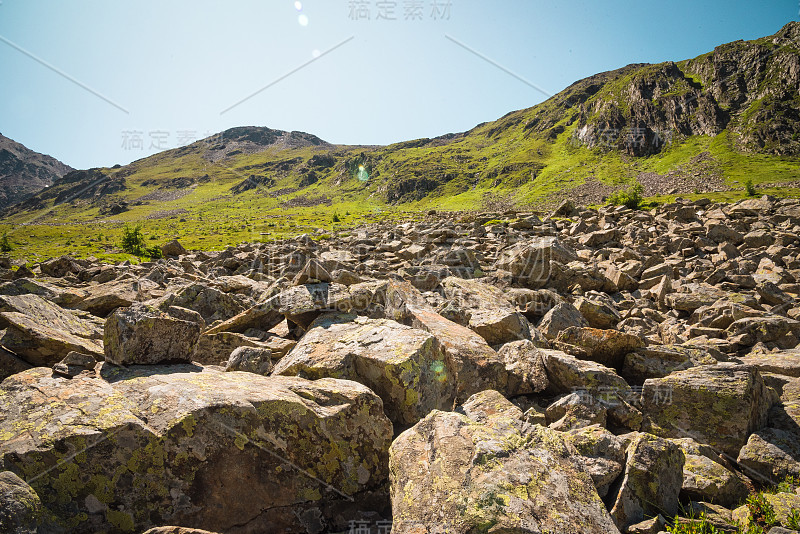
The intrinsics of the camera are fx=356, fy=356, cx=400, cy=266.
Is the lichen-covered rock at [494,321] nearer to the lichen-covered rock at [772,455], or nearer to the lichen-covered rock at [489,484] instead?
the lichen-covered rock at [772,455]

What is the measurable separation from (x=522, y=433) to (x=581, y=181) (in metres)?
161

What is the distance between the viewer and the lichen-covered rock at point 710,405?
6781mm

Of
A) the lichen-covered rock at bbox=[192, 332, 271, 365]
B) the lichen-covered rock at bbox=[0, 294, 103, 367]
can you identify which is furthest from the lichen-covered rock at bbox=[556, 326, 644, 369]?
the lichen-covered rock at bbox=[0, 294, 103, 367]

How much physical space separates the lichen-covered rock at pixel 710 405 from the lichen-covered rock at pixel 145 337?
983 centimetres

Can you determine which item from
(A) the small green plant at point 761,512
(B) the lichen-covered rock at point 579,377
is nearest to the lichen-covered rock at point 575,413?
(B) the lichen-covered rock at point 579,377

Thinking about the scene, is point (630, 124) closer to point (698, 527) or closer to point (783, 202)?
point (783, 202)

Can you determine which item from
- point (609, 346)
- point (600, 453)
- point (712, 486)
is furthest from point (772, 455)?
point (609, 346)

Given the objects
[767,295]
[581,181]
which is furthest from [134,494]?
[581,181]

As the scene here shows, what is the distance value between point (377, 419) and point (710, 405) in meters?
6.65

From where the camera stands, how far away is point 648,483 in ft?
16.3

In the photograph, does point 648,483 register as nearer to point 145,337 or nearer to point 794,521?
point 794,521

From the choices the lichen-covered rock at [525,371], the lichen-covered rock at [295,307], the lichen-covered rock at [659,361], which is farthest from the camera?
the lichen-covered rock at [295,307]

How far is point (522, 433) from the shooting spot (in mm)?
5074

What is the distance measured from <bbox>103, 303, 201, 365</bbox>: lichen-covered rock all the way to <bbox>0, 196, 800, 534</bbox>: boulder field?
1.5 inches
